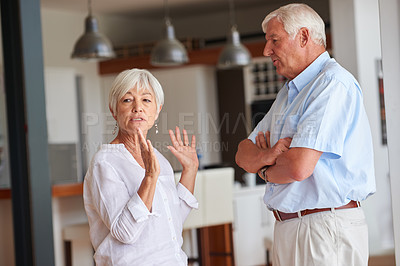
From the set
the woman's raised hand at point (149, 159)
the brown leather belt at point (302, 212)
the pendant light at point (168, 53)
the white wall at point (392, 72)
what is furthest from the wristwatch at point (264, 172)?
the pendant light at point (168, 53)

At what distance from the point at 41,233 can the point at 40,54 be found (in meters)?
0.83

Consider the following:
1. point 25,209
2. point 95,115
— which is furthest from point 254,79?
point 95,115

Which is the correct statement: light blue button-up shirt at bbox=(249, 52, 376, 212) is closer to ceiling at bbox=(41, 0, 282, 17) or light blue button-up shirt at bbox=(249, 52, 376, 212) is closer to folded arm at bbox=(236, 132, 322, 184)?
folded arm at bbox=(236, 132, 322, 184)

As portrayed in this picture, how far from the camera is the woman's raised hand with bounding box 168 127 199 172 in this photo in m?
2.08

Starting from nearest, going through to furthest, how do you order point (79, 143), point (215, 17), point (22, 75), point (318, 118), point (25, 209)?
point (318, 118) < point (22, 75) < point (25, 209) < point (79, 143) < point (215, 17)

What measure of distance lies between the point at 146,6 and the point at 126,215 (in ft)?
21.7

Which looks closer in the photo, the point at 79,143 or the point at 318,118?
the point at 318,118

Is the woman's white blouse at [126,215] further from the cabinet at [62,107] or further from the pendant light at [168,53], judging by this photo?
the cabinet at [62,107]

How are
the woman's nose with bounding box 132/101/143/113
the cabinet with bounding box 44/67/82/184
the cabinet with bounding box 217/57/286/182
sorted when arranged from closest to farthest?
the woman's nose with bounding box 132/101/143/113, the cabinet with bounding box 44/67/82/184, the cabinet with bounding box 217/57/286/182

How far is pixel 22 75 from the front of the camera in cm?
279

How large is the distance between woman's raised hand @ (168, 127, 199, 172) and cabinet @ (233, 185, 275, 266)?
12.0 ft

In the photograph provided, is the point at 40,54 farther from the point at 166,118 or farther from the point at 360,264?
the point at 360,264

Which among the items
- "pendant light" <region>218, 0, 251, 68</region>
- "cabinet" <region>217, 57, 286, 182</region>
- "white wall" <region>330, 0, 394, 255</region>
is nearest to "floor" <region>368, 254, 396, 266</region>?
"white wall" <region>330, 0, 394, 255</region>

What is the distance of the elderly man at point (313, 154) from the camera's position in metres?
1.94
